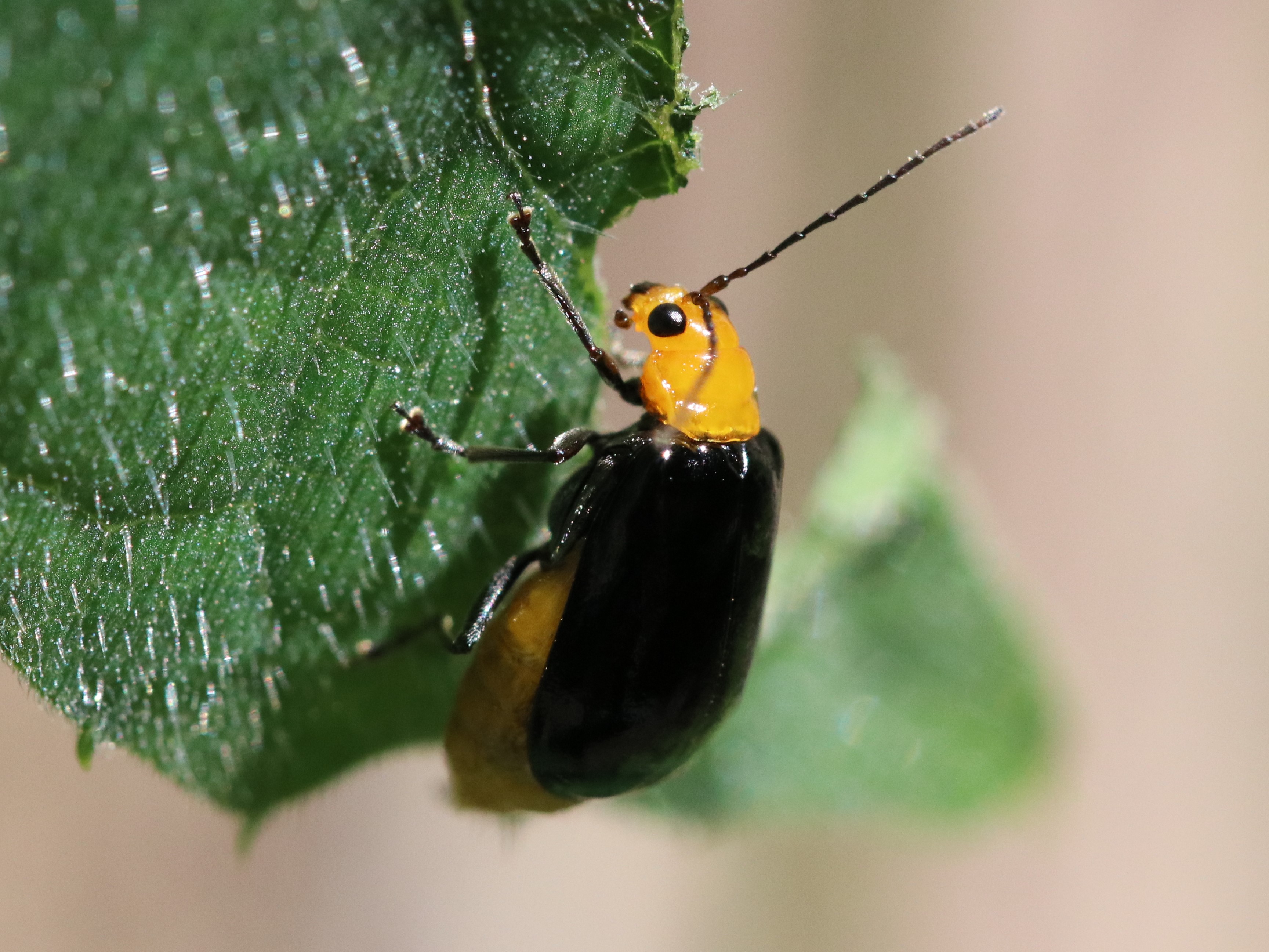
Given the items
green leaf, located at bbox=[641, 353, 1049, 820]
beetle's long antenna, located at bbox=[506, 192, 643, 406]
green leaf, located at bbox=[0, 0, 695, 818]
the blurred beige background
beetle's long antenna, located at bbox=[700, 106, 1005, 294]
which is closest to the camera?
green leaf, located at bbox=[0, 0, 695, 818]

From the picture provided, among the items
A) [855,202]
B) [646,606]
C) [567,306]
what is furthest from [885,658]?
[567,306]

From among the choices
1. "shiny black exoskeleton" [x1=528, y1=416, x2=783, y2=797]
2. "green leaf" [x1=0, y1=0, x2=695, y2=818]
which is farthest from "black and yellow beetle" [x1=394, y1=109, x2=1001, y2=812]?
"green leaf" [x1=0, y1=0, x2=695, y2=818]

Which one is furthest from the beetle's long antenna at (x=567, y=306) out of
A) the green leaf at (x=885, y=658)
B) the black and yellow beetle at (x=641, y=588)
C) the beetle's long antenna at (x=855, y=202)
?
the green leaf at (x=885, y=658)

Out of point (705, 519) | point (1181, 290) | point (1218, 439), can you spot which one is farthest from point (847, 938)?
point (705, 519)

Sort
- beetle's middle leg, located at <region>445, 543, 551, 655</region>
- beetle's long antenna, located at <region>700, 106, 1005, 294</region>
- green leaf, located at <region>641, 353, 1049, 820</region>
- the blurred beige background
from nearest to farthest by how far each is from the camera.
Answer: beetle's long antenna, located at <region>700, 106, 1005, 294</region>
beetle's middle leg, located at <region>445, 543, 551, 655</region>
green leaf, located at <region>641, 353, 1049, 820</region>
the blurred beige background

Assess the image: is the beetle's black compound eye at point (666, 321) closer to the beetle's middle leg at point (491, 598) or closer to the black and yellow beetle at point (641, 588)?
the black and yellow beetle at point (641, 588)

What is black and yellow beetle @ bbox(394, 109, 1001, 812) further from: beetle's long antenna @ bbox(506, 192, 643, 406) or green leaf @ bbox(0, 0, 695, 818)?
green leaf @ bbox(0, 0, 695, 818)

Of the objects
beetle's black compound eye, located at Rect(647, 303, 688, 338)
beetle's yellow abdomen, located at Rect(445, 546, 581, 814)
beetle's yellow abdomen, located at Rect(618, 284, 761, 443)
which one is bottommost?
beetle's yellow abdomen, located at Rect(445, 546, 581, 814)
